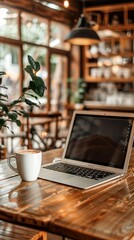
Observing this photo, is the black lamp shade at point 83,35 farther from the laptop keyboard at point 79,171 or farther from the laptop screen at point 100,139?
the laptop keyboard at point 79,171

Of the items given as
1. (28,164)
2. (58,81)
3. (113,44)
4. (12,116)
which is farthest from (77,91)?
(28,164)

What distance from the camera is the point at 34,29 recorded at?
657 centimetres

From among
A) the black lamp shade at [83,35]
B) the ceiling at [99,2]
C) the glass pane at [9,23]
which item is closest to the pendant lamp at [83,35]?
the black lamp shade at [83,35]

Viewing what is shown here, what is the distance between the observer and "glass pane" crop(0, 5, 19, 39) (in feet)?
18.7

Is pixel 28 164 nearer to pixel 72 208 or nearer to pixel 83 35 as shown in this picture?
pixel 72 208

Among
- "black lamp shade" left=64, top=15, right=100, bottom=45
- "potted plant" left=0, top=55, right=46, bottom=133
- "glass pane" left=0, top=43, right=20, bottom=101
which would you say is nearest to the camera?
"potted plant" left=0, top=55, right=46, bottom=133

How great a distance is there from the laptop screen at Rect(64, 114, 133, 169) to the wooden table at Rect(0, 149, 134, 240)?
161 mm

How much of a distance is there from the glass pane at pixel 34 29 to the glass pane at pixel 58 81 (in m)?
0.54

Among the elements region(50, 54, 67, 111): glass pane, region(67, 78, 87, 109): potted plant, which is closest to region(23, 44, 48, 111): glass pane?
region(50, 54, 67, 111): glass pane

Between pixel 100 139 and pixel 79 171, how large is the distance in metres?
0.21

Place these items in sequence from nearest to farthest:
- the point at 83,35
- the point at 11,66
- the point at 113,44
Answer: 1. the point at 83,35
2. the point at 11,66
3. the point at 113,44

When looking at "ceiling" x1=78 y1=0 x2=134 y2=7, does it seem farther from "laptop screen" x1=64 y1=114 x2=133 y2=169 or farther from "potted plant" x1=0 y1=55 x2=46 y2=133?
"potted plant" x1=0 y1=55 x2=46 y2=133

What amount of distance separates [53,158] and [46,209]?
79 cm

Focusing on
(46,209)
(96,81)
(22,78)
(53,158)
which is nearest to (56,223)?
(46,209)
